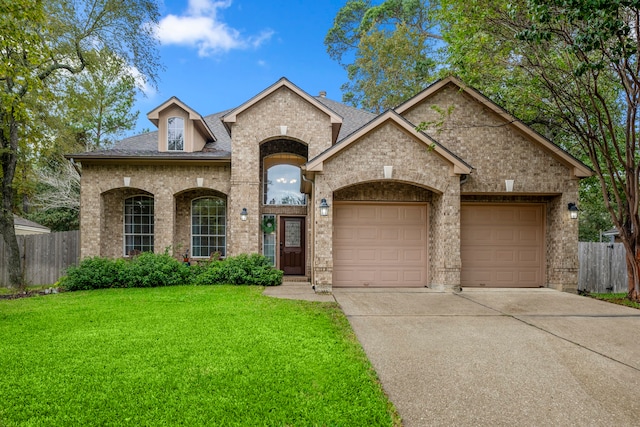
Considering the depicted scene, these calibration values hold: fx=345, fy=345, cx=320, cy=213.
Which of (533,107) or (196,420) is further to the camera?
(533,107)

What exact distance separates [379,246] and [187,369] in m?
6.50

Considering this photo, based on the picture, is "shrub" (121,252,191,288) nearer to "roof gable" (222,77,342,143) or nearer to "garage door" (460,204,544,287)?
"roof gable" (222,77,342,143)

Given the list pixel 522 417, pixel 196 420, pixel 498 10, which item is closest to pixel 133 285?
pixel 196 420

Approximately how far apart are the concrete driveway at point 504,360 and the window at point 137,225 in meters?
8.44

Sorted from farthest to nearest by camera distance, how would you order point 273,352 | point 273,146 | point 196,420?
1. point 273,146
2. point 273,352
3. point 196,420

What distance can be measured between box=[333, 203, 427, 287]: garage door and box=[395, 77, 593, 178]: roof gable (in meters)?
3.04

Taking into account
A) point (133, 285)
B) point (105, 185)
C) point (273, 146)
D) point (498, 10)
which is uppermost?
point (498, 10)

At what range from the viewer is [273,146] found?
40.5 ft

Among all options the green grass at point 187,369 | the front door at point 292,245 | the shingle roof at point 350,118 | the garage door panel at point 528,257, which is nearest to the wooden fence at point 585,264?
the garage door panel at point 528,257

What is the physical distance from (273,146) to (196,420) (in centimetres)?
1041

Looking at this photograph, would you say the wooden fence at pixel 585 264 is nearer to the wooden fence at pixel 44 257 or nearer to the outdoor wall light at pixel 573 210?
the wooden fence at pixel 44 257

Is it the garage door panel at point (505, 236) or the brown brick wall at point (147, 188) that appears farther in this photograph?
the brown brick wall at point (147, 188)

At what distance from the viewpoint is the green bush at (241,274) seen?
9633 millimetres

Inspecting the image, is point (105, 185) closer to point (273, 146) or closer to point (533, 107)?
point (273, 146)
